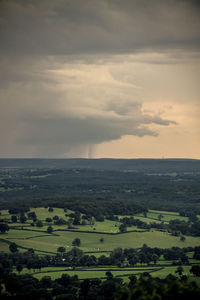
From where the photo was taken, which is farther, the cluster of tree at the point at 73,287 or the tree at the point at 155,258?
the tree at the point at 155,258

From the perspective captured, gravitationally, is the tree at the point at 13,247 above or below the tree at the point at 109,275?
above

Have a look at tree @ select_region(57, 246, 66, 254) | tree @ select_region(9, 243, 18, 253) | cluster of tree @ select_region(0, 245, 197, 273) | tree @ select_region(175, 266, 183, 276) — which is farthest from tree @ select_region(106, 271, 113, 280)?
tree @ select_region(9, 243, 18, 253)

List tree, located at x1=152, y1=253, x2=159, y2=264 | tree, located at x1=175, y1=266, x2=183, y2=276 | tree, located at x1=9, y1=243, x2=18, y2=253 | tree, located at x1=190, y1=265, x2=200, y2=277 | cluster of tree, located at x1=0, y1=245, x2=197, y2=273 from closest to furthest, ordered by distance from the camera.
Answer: tree, located at x1=190, y1=265, x2=200, y2=277 → tree, located at x1=175, y1=266, x2=183, y2=276 → cluster of tree, located at x1=0, y1=245, x2=197, y2=273 → tree, located at x1=152, y1=253, x2=159, y2=264 → tree, located at x1=9, y1=243, x2=18, y2=253

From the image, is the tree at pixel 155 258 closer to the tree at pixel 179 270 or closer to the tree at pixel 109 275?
the tree at pixel 179 270

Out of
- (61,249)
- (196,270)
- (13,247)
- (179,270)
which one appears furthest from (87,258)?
(196,270)

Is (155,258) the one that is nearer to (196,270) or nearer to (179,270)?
(179,270)

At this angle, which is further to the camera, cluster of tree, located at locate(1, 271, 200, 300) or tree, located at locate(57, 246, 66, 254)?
tree, located at locate(57, 246, 66, 254)

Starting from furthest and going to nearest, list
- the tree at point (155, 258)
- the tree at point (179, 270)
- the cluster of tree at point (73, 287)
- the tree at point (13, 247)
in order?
the tree at point (13, 247)
the tree at point (155, 258)
the tree at point (179, 270)
the cluster of tree at point (73, 287)

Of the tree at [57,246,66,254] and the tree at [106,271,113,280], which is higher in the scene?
the tree at [57,246,66,254]

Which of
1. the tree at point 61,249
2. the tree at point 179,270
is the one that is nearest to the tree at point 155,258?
the tree at point 179,270

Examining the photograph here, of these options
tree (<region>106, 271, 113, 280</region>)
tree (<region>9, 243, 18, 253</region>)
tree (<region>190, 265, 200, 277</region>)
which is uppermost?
tree (<region>9, 243, 18, 253</region>)

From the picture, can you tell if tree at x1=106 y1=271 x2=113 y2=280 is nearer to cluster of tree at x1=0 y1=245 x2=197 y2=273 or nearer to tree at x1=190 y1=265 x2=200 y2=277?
cluster of tree at x1=0 y1=245 x2=197 y2=273

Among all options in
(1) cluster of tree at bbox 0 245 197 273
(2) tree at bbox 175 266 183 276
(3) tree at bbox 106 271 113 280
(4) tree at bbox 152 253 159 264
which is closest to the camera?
(3) tree at bbox 106 271 113 280
